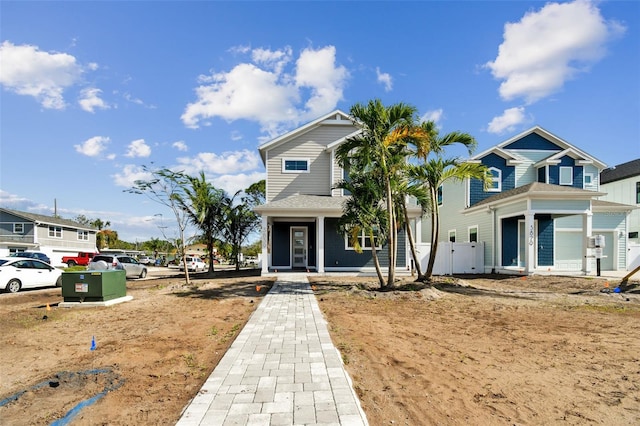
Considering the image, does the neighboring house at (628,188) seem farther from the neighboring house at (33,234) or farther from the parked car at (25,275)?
the neighboring house at (33,234)

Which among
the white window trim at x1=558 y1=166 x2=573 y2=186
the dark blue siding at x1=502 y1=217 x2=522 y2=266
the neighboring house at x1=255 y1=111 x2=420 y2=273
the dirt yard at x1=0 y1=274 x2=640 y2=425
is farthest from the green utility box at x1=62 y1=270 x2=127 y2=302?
the white window trim at x1=558 y1=166 x2=573 y2=186

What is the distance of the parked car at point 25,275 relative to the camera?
48.9 feet

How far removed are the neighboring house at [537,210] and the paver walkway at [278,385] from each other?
1339 centimetres

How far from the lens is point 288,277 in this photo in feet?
58.0

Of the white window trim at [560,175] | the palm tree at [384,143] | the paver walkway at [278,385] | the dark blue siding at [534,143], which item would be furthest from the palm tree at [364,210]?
the white window trim at [560,175]

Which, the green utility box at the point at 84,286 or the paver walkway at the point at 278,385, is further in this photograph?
the green utility box at the point at 84,286

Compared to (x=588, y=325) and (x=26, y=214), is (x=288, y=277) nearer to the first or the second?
(x=588, y=325)

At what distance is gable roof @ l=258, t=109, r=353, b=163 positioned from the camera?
21.0 metres

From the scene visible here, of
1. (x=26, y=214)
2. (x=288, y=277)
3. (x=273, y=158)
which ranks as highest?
(x=273, y=158)

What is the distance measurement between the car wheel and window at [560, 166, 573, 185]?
95.8 ft

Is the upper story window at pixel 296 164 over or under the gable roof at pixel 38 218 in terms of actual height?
over

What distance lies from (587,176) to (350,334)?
2442 cm

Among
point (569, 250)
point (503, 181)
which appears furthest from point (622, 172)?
point (503, 181)

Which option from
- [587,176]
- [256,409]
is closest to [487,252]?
[587,176]
